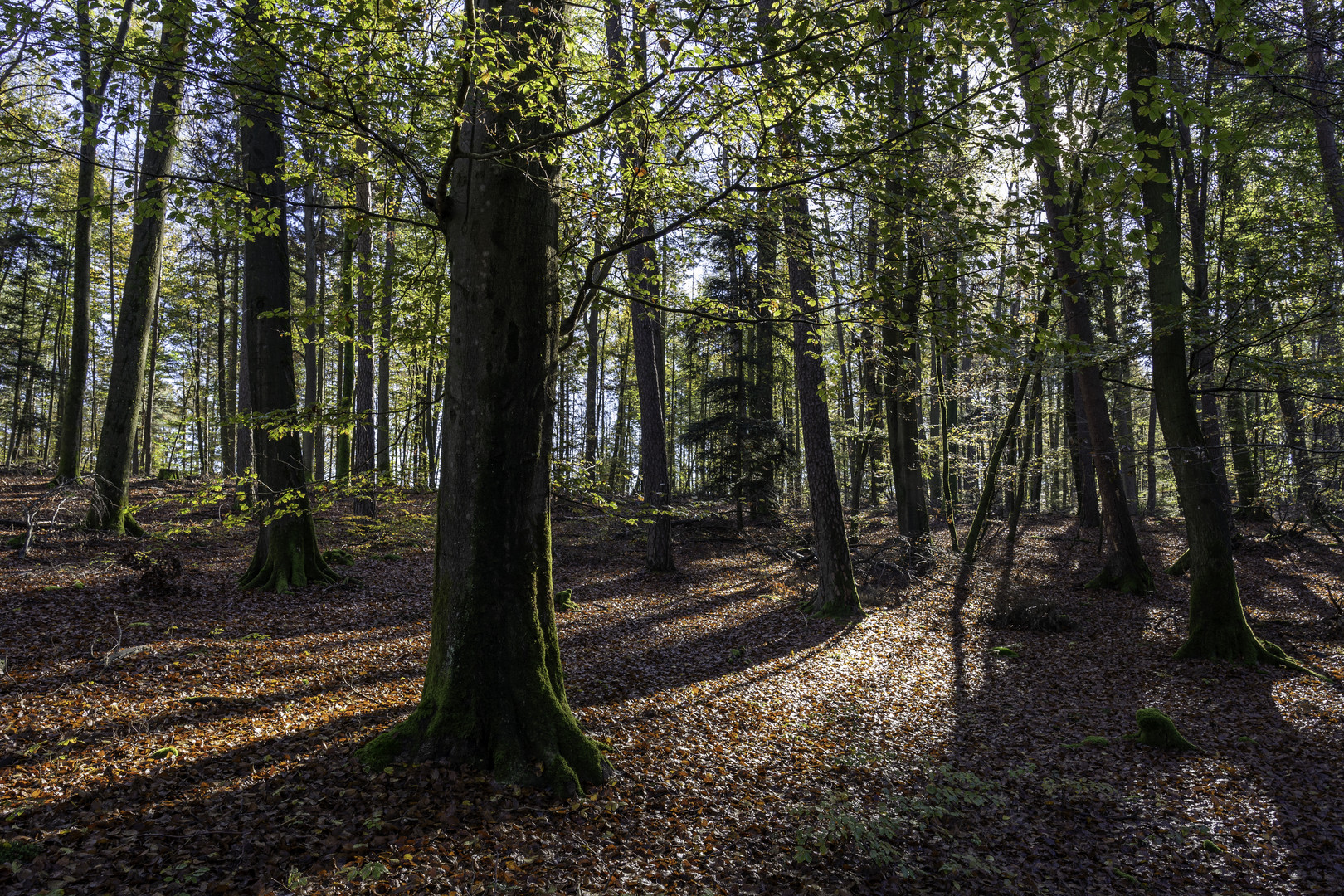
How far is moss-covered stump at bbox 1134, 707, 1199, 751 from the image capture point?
639 cm

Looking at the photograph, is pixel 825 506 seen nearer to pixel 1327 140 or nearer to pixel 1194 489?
pixel 1194 489

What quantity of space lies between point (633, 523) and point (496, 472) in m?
2.99

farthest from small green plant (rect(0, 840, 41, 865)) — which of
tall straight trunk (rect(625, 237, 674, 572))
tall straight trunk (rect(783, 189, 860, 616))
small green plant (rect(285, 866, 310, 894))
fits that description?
tall straight trunk (rect(625, 237, 674, 572))

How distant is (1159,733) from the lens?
6.47 meters

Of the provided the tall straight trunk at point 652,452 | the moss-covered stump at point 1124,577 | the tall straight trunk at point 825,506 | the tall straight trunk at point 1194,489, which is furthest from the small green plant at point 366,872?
the moss-covered stump at point 1124,577

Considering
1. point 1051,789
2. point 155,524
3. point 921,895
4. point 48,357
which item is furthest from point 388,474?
point 48,357

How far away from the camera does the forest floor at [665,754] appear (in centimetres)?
374

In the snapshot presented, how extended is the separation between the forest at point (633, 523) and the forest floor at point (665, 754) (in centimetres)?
4

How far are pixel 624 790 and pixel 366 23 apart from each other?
18.2 ft

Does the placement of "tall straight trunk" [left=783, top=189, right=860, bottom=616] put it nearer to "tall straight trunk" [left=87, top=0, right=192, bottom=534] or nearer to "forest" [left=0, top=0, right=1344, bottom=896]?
"forest" [left=0, top=0, right=1344, bottom=896]

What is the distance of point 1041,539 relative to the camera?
59.3 feet

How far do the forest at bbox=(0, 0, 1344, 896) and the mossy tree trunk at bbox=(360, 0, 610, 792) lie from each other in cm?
3

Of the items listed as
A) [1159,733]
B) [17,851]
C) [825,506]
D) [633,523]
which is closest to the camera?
[17,851]

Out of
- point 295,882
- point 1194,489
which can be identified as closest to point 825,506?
point 1194,489
